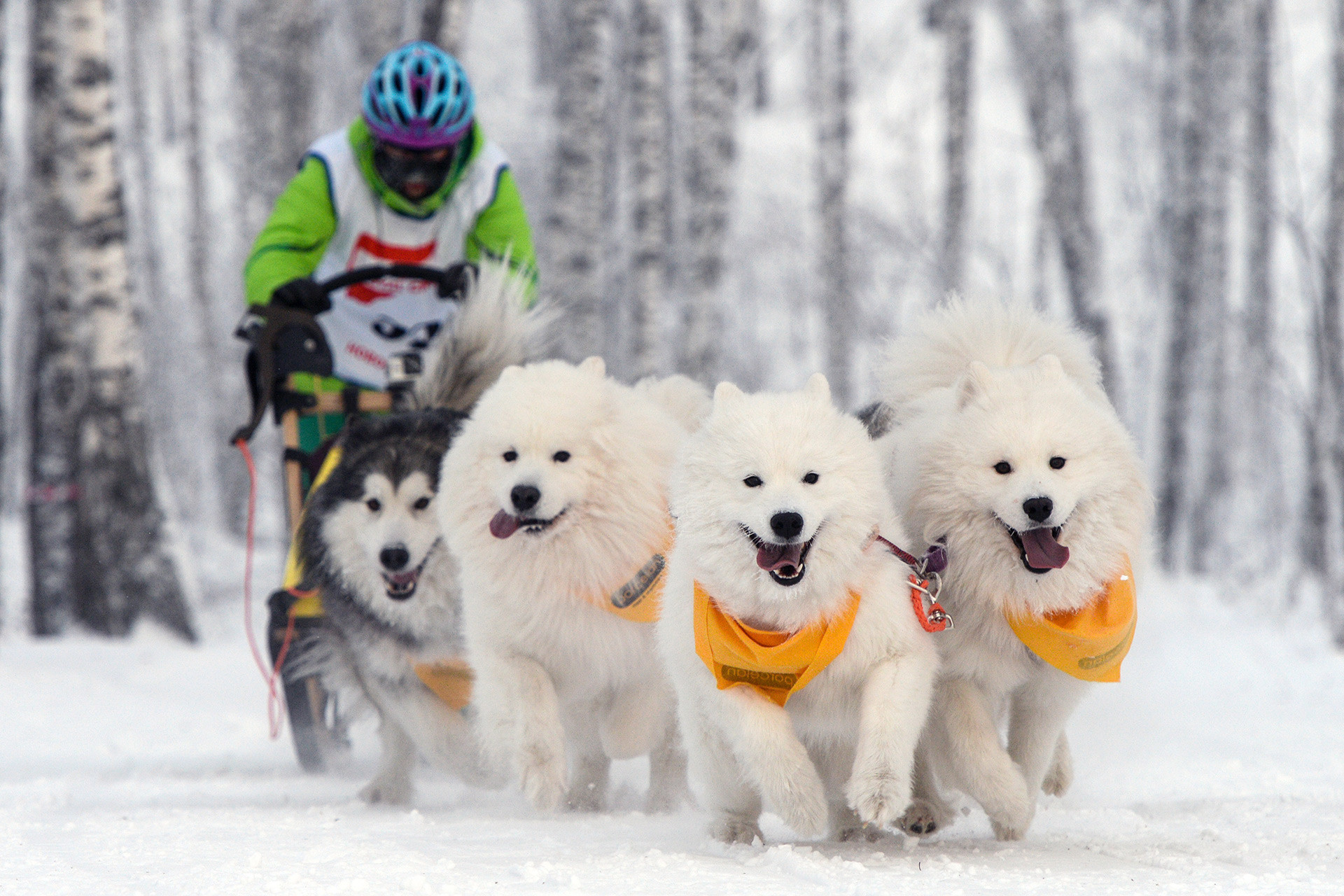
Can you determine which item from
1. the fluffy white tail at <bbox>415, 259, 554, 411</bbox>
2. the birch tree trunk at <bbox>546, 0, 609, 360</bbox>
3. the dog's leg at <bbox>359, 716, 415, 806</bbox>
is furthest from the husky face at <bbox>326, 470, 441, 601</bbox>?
the birch tree trunk at <bbox>546, 0, 609, 360</bbox>

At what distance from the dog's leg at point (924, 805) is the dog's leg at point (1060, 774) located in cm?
54

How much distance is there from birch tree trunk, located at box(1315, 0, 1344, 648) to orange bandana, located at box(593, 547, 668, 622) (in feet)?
17.7

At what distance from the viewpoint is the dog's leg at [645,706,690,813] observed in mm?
3541

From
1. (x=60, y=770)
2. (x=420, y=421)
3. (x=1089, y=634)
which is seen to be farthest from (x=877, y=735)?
(x=60, y=770)

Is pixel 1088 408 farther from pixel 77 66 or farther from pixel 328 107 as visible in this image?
pixel 328 107

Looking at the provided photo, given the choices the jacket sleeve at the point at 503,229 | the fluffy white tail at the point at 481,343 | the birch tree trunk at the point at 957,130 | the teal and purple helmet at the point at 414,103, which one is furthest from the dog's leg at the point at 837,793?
the birch tree trunk at the point at 957,130

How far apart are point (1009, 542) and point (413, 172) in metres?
2.46

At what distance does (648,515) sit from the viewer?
10.7 feet

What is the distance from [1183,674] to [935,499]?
414cm

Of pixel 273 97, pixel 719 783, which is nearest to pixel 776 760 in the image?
pixel 719 783

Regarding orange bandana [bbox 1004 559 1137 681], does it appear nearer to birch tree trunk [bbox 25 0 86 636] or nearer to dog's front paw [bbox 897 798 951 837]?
dog's front paw [bbox 897 798 951 837]

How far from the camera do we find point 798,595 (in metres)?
2.60

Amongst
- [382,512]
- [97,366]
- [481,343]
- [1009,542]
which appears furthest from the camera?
[97,366]

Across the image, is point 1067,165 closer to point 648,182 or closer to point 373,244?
point 648,182
